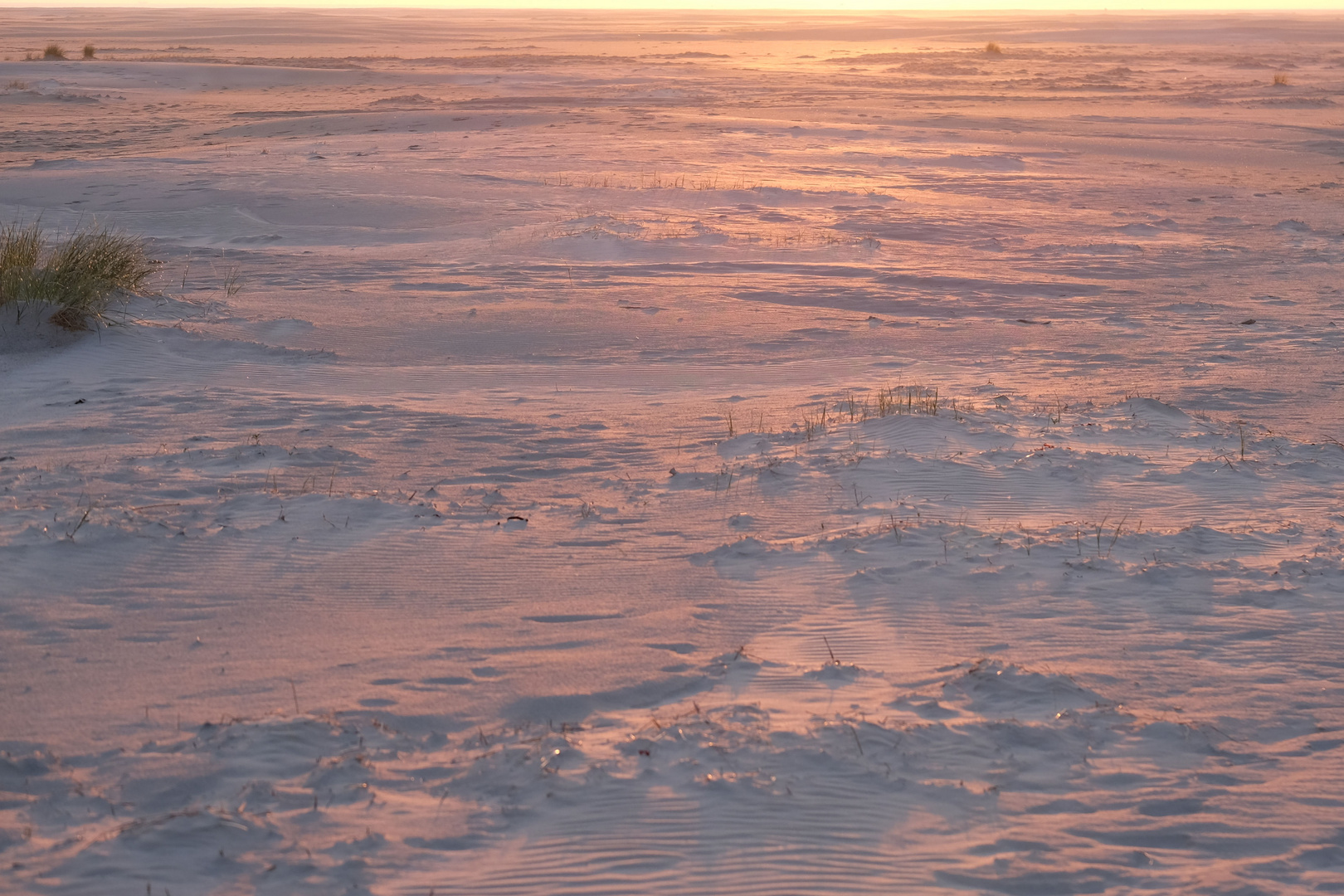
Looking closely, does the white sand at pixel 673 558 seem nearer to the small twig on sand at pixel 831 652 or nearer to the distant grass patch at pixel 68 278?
the small twig on sand at pixel 831 652

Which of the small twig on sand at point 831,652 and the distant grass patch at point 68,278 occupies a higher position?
the distant grass patch at point 68,278

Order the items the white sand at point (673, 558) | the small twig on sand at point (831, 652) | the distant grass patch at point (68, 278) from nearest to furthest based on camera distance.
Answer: the white sand at point (673, 558) < the small twig on sand at point (831, 652) < the distant grass patch at point (68, 278)

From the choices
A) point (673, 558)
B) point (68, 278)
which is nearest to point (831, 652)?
point (673, 558)

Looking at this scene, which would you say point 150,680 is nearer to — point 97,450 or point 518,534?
point 518,534

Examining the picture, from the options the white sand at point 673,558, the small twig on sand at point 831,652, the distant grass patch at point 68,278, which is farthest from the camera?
the distant grass patch at point 68,278

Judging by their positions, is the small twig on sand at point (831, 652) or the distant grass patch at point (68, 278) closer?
the small twig on sand at point (831, 652)

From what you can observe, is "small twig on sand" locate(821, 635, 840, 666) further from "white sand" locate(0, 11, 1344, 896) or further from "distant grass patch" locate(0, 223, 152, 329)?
"distant grass patch" locate(0, 223, 152, 329)

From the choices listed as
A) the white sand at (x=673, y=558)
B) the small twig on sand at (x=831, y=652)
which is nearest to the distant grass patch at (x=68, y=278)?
the white sand at (x=673, y=558)
